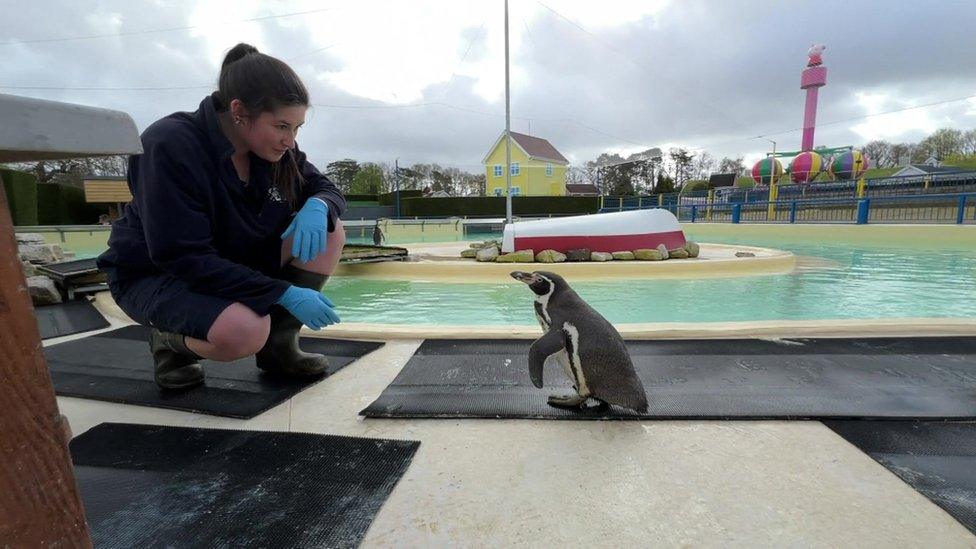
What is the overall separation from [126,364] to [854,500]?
2659 millimetres

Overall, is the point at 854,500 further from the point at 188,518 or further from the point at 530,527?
the point at 188,518

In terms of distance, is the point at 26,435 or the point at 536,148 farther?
the point at 536,148

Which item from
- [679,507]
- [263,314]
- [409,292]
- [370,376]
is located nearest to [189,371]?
[263,314]

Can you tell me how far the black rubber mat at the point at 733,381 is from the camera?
162cm

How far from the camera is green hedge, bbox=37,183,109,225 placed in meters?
18.2

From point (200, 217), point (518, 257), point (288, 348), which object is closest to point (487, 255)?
point (518, 257)

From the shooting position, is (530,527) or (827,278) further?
(827,278)

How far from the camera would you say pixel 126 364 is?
2133mm

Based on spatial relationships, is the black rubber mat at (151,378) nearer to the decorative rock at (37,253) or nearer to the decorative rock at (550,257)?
the decorative rock at (37,253)

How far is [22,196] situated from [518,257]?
52.0 feet

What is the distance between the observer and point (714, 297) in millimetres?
5305

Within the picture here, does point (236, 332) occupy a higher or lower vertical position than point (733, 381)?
higher

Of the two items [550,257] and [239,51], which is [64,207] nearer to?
[550,257]

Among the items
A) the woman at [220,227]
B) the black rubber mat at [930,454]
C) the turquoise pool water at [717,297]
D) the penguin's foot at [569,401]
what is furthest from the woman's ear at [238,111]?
the turquoise pool water at [717,297]
